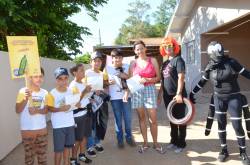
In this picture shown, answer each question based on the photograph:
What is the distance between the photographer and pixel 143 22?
79.6 m

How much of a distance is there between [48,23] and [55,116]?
27.9 feet

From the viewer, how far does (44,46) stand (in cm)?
1327

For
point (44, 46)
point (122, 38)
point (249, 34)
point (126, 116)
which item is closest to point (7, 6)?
point (44, 46)

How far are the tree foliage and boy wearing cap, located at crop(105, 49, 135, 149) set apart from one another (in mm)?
64670

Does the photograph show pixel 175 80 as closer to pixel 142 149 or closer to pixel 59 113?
pixel 142 149

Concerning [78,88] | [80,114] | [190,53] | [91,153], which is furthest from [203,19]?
[80,114]

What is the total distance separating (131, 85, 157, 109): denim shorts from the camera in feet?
20.6

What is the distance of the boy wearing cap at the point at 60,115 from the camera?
15.9ft

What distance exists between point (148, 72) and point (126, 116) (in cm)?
99

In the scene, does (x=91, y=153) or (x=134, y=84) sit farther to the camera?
(x=91, y=153)

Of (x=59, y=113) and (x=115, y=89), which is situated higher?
(x=115, y=89)

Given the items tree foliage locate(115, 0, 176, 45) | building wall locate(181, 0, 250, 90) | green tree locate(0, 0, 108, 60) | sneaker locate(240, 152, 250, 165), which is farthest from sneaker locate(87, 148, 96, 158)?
tree foliage locate(115, 0, 176, 45)

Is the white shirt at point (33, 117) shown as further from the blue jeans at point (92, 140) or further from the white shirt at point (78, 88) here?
the blue jeans at point (92, 140)

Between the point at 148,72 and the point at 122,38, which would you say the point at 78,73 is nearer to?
the point at 148,72
